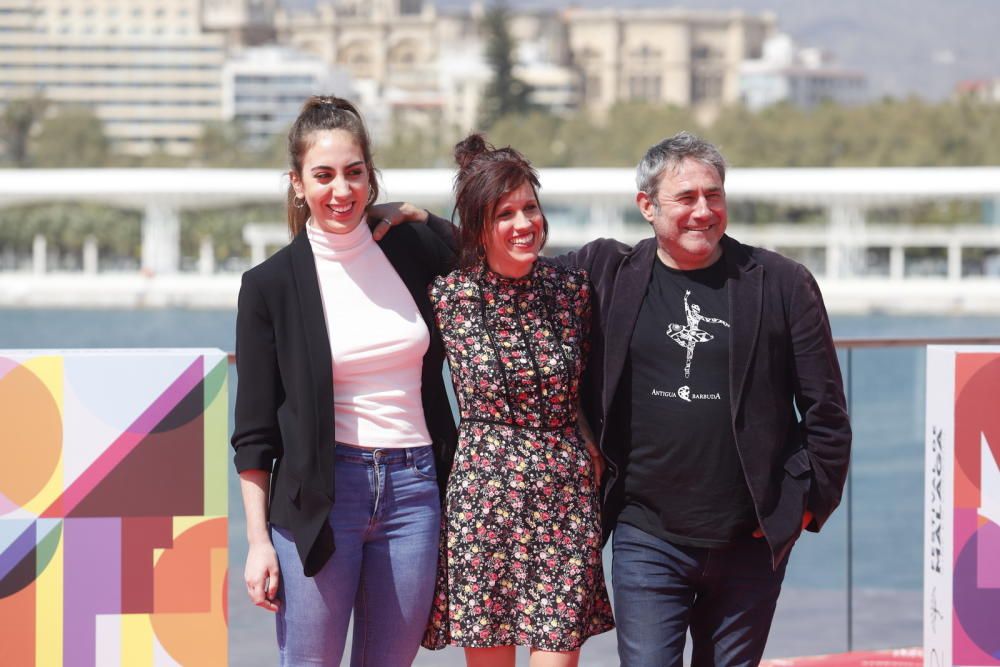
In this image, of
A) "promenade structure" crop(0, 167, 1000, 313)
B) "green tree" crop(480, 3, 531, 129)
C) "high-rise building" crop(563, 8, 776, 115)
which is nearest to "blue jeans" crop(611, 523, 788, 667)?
"promenade structure" crop(0, 167, 1000, 313)

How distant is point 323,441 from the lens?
86.0 inches

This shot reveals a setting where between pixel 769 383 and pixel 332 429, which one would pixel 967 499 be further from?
pixel 332 429

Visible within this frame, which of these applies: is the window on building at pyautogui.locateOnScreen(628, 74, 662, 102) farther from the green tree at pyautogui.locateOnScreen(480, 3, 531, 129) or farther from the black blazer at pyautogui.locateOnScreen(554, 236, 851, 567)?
the black blazer at pyautogui.locateOnScreen(554, 236, 851, 567)

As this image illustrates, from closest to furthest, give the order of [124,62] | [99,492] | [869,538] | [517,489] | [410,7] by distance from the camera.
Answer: [517,489], [99,492], [869,538], [124,62], [410,7]

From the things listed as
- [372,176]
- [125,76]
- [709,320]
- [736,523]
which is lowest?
[736,523]

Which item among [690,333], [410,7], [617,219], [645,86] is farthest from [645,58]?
[690,333]

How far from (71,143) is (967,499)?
6922 centimetres

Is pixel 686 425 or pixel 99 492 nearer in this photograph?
pixel 686 425

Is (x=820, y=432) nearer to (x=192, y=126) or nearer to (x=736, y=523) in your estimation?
(x=736, y=523)

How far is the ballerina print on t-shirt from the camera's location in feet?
7.37

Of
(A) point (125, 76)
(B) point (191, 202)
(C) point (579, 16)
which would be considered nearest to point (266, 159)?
(B) point (191, 202)

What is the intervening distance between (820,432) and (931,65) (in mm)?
170280

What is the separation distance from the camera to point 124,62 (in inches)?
3585

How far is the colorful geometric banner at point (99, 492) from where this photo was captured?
2.54 m
